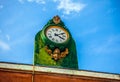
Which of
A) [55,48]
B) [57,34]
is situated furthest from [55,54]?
[57,34]

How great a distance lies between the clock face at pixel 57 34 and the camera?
1962 centimetres

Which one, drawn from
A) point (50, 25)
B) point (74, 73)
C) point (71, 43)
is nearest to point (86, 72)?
point (74, 73)

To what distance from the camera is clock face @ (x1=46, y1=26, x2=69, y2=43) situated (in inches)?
772

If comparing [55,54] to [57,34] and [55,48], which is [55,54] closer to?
[55,48]

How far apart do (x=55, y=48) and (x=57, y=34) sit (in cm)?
106

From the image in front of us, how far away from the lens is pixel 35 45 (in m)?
19.6

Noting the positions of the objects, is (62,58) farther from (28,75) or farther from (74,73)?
(28,75)

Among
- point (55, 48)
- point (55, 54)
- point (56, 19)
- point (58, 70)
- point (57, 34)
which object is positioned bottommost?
point (58, 70)

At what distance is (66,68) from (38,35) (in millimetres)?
3165

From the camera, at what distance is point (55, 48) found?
19.3 metres

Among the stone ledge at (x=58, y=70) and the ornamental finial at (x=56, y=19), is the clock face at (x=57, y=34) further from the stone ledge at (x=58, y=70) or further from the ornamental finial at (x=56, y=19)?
the stone ledge at (x=58, y=70)

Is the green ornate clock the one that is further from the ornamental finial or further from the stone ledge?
the stone ledge

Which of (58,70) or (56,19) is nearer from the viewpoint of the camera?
(58,70)

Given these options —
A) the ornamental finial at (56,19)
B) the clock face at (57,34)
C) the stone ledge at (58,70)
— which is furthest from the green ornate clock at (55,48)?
the stone ledge at (58,70)
